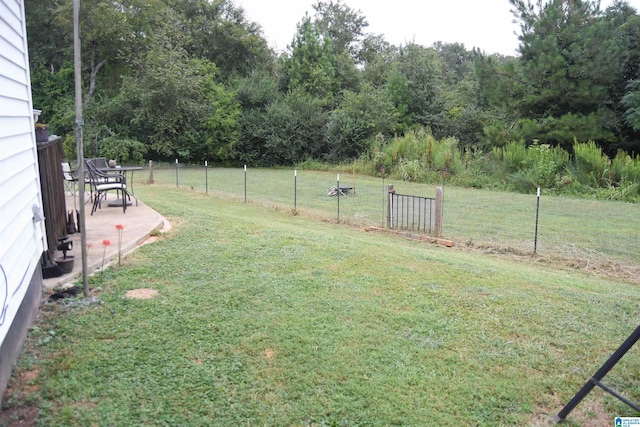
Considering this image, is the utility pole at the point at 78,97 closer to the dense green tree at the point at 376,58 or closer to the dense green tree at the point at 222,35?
the dense green tree at the point at 222,35

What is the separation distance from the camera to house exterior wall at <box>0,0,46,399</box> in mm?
2531

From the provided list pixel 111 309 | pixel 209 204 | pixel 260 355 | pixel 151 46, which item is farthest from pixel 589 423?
pixel 151 46

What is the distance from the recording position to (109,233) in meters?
5.89

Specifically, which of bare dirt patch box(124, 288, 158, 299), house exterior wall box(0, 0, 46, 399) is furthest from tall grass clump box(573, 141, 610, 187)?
house exterior wall box(0, 0, 46, 399)

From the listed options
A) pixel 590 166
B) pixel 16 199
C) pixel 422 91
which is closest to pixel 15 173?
pixel 16 199

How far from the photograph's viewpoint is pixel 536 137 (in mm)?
17844

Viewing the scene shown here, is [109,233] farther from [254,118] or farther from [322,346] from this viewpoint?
[254,118]

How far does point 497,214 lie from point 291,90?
18989 mm

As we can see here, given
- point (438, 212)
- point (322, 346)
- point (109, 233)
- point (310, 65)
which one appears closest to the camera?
point (322, 346)

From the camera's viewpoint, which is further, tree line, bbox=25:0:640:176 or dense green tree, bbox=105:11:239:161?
dense green tree, bbox=105:11:239:161

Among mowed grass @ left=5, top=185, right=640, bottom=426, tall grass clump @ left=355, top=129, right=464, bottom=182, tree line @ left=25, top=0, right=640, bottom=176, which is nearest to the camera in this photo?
mowed grass @ left=5, top=185, right=640, bottom=426

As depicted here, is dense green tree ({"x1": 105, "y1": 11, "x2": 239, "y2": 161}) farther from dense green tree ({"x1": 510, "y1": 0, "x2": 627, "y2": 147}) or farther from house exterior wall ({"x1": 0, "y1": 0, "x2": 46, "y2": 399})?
house exterior wall ({"x1": 0, "y1": 0, "x2": 46, "y2": 399})

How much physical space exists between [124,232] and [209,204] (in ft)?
15.7

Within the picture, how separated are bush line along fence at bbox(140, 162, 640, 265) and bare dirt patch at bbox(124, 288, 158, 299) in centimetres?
510
